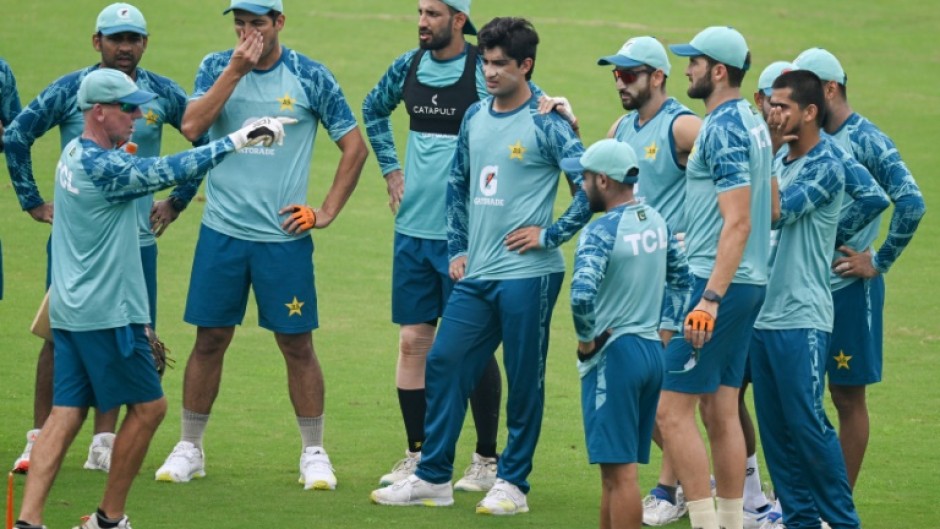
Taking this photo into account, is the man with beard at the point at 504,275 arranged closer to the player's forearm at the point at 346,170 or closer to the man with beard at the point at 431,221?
the man with beard at the point at 431,221

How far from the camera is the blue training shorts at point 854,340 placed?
8523mm

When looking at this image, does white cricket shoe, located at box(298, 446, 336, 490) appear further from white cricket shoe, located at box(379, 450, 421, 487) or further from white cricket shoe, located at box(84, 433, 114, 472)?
white cricket shoe, located at box(84, 433, 114, 472)

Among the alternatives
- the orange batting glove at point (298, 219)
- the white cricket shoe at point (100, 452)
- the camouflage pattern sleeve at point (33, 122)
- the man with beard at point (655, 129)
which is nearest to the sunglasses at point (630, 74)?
the man with beard at point (655, 129)

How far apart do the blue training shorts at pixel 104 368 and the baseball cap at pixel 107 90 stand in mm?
1047

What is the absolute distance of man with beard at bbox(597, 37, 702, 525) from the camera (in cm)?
826

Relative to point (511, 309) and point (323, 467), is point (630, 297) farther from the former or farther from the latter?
point (323, 467)

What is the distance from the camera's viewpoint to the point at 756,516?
8.68m

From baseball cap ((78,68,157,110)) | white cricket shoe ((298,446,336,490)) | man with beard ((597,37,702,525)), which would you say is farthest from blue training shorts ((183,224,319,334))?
man with beard ((597,37,702,525))

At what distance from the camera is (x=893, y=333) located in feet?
43.6

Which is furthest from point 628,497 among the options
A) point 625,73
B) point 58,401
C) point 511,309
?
point 58,401

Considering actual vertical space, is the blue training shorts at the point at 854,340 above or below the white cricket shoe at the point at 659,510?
above

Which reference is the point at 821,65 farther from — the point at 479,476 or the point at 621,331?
the point at 479,476

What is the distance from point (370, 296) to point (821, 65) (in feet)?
21.1

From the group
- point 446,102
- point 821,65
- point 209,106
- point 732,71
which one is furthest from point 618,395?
point 209,106
